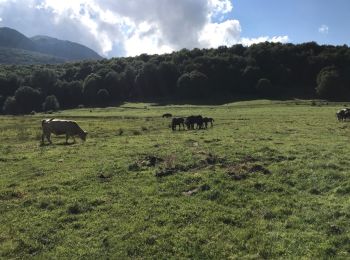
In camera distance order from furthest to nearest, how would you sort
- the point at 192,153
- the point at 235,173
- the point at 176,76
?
the point at 176,76
the point at 192,153
the point at 235,173

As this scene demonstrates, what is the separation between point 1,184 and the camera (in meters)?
19.0

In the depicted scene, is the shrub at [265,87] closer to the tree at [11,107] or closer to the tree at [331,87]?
the tree at [331,87]

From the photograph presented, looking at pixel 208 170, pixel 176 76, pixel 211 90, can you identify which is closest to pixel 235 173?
pixel 208 170

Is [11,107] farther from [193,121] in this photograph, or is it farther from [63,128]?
[63,128]

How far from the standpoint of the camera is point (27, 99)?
151m

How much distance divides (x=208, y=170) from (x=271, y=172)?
→ 2712mm

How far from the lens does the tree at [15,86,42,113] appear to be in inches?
5925

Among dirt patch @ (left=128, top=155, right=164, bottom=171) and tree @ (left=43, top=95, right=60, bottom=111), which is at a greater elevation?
dirt patch @ (left=128, top=155, right=164, bottom=171)

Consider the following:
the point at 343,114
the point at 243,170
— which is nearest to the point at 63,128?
the point at 243,170

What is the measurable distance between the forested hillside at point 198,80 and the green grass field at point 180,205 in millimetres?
114729

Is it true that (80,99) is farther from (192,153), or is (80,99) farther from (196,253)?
(196,253)

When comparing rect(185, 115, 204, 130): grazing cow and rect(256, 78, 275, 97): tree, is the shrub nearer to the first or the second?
rect(256, 78, 275, 97): tree

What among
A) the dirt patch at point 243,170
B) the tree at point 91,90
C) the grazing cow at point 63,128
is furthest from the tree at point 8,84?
the dirt patch at point 243,170

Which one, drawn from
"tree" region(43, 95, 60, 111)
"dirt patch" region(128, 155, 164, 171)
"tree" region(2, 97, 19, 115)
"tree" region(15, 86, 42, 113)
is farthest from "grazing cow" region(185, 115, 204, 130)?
"tree" region(2, 97, 19, 115)
